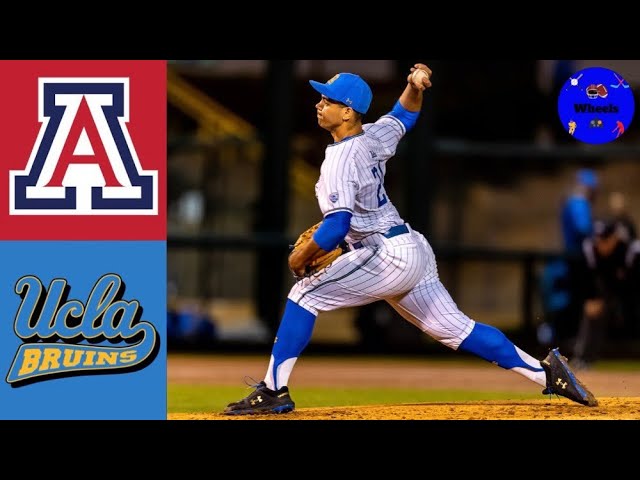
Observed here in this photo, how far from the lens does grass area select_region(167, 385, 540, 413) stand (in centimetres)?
777

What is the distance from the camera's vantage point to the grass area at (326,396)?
7.77 meters

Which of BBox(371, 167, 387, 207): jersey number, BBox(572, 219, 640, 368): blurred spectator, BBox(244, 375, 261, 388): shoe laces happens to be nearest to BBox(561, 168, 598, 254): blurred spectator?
BBox(572, 219, 640, 368): blurred spectator

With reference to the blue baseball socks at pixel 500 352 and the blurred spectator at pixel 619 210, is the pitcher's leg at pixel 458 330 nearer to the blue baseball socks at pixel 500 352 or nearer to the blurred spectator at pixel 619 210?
the blue baseball socks at pixel 500 352

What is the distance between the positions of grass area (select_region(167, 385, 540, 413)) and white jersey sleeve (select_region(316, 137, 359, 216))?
57.5 inches

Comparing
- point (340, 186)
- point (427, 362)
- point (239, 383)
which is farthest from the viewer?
point (427, 362)

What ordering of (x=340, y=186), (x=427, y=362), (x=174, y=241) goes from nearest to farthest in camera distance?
(x=340, y=186) → (x=427, y=362) → (x=174, y=241)

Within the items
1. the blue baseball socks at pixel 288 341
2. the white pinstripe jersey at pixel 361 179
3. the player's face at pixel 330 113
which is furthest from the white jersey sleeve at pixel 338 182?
the blue baseball socks at pixel 288 341

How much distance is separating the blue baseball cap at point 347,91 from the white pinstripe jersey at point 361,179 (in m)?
0.17

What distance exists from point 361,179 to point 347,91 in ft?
1.50

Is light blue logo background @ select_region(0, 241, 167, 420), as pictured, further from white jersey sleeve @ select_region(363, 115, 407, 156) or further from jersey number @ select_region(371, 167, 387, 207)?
white jersey sleeve @ select_region(363, 115, 407, 156)

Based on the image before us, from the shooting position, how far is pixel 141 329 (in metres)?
6.89

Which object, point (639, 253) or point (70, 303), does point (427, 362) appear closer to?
point (639, 253)

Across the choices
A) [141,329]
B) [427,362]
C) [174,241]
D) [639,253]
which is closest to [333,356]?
[427,362]
